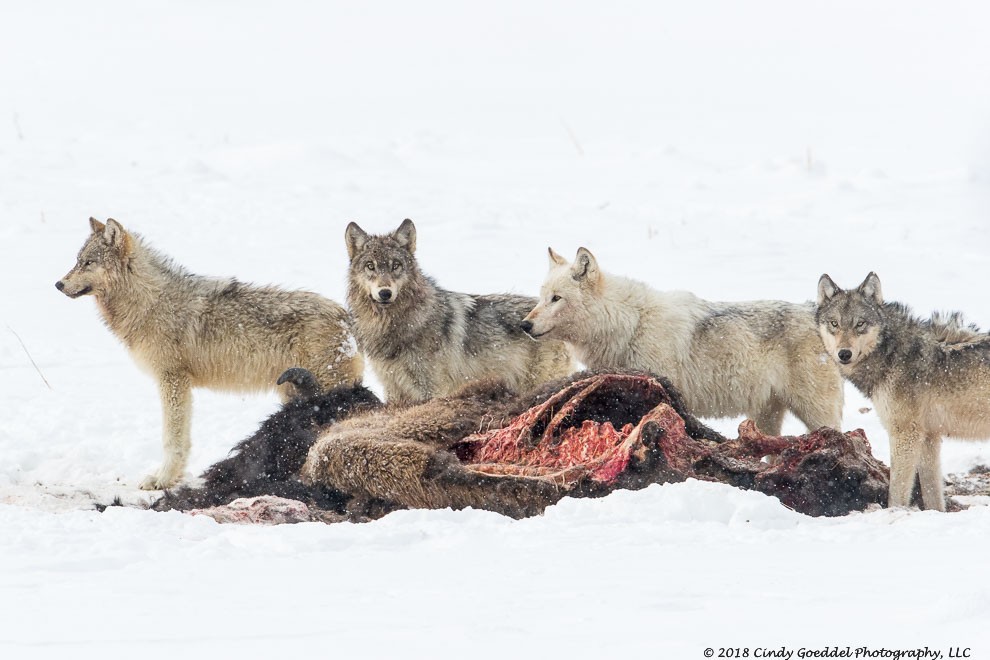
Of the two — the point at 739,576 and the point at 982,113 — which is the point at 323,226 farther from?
the point at 982,113

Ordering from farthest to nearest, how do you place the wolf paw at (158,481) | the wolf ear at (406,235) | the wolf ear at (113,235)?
the wolf ear at (113,235) → the wolf ear at (406,235) → the wolf paw at (158,481)

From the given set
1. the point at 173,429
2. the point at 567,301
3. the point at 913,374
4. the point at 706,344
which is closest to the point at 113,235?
the point at 173,429

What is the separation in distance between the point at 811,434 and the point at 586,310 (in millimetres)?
2614

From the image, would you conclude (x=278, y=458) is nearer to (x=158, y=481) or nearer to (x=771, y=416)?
(x=158, y=481)

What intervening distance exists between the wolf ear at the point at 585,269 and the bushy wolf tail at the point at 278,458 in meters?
2.07

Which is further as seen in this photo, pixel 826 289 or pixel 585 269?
pixel 585 269

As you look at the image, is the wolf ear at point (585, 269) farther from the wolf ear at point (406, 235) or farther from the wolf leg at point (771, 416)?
the wolf leg at point (771, 416)

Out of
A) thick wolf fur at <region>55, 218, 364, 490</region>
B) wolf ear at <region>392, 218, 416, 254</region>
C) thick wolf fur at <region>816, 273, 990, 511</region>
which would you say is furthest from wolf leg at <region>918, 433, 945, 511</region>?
thick wolf fur at <region>55, 218, 364, 490</region>

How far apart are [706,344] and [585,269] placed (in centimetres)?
109

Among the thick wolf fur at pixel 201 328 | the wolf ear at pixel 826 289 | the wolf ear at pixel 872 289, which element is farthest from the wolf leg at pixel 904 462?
the thick wolf fur at pixel 201 328

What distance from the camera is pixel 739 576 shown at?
4.35 meters

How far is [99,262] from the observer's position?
9.11 m

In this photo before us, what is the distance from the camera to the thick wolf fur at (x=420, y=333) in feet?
28.2

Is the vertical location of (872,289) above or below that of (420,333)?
above
